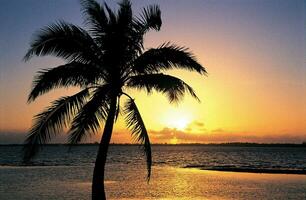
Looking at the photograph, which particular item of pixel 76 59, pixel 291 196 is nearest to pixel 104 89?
pixel 76 59

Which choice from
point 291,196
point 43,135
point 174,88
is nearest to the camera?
point 43,135

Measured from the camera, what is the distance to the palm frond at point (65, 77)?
50.0 feet

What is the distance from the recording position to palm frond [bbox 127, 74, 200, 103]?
15.1 m

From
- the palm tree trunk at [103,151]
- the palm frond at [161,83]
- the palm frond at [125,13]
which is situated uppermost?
the palm frond at [125,13]

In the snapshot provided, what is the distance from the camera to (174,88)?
15094mm

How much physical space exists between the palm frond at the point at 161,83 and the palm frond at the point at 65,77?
1574mm

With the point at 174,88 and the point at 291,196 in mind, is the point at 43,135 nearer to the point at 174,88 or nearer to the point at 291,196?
the point at 174,88

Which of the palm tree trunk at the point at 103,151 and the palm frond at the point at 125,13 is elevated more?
the palm frond at the point at 125,13

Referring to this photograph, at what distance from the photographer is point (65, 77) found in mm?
15523

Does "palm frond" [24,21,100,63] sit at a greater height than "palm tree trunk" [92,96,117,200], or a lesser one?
greater

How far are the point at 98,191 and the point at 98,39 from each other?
19.4 ft

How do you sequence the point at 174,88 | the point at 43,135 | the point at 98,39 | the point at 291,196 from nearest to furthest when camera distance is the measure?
the point at 43,135, the point at 174,88, the point at 98,39, the point at 291,196

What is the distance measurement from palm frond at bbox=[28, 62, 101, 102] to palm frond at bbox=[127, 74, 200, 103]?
62.0 inches

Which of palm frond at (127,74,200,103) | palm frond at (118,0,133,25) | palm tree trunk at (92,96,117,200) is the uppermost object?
palm frond at (118,0,133,25)
